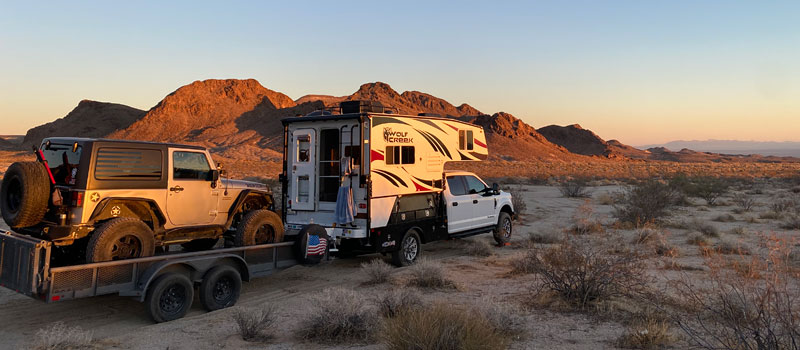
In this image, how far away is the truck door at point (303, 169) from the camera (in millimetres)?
10375

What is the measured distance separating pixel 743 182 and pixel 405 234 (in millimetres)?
40463

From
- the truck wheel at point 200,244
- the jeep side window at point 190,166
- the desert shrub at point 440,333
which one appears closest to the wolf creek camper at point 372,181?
the truck wheel at point 200,244

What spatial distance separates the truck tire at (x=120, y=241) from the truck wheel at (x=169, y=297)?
0.61 meters

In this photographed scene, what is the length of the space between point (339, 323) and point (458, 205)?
19.7 feet

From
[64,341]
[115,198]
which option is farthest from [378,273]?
[64,341]

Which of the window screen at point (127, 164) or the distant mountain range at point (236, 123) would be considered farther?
the distant mountain range at point (236, 123)

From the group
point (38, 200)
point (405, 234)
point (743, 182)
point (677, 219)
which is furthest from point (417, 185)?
point (743, 182)

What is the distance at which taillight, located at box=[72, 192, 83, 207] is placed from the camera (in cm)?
684

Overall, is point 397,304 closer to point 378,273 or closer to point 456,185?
point 378,273

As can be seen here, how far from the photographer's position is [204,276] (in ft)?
24.1

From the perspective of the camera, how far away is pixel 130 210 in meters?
7.53

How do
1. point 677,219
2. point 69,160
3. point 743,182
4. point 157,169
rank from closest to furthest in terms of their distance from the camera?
point 69,160
point 157,169
point 677,219
point 743,182

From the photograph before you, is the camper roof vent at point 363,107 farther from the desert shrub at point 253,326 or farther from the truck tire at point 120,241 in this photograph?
the desert shrub at point 253,326

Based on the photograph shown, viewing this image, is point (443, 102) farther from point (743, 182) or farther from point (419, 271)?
point (419, 271)
